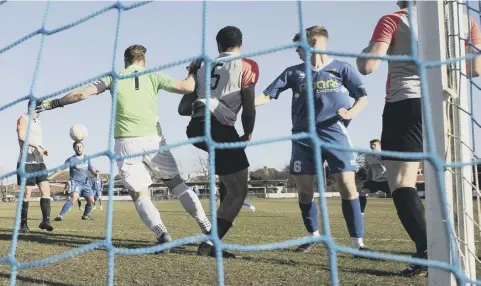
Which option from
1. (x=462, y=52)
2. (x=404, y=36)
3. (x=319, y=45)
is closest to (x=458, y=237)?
(x=462, y=52)

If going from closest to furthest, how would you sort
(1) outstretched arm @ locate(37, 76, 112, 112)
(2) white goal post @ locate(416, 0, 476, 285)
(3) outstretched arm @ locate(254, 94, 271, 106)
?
(2) white goal post @ locate(416, 0, 476, 285), (1) outstretched arm @ locate(37, 76, 112, 112), (3) outstretched arm @ locate(254, 94, 271, 106)

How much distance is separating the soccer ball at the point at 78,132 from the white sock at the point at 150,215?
362cm

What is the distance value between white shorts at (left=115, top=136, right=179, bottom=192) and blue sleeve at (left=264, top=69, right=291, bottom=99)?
89 cm

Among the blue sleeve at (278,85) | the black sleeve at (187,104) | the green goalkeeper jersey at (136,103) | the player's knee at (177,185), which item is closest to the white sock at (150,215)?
the player's knee at (177,185)

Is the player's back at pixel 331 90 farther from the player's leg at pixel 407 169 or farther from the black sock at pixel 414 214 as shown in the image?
the black sock at pixel 414 214

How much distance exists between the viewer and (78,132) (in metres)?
7.31

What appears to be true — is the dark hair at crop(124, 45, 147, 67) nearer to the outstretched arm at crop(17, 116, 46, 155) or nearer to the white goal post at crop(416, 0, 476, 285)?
the white goal post at crop(416, 0, 476, 285)

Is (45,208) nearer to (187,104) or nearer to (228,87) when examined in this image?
(187,104)

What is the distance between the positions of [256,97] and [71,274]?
1807mm

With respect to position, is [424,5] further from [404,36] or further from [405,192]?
[405,192]

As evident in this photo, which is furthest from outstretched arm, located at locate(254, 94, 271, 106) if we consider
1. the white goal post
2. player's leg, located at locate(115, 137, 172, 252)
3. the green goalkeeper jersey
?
the white goal post

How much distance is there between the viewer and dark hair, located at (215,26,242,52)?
380 cm

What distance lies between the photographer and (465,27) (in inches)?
85.8

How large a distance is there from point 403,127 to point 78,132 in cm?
534
